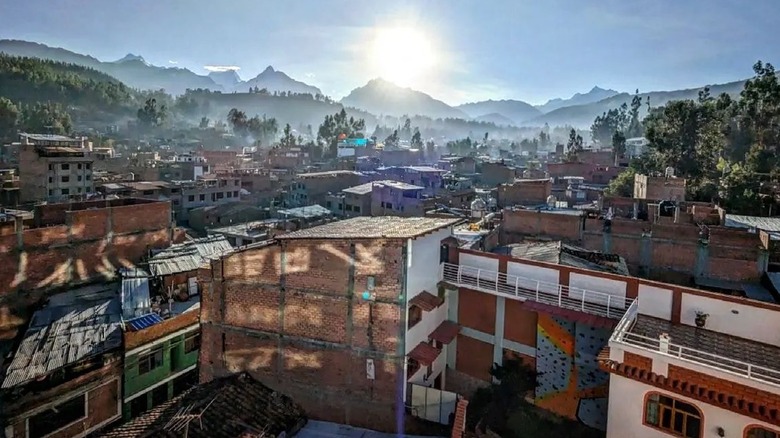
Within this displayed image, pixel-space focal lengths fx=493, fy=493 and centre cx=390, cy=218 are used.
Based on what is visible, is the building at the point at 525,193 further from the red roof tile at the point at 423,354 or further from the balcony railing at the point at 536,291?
the red roof tile at the point at 423,354

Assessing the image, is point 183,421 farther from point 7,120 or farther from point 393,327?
point 7,120

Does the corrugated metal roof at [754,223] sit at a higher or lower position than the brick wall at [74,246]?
higher

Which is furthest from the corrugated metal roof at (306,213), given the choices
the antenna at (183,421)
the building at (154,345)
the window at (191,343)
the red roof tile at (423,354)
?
the antenna at (183,421)

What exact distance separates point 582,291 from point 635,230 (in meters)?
11.9

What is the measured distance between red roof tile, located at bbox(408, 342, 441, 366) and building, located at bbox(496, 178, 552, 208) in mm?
23548

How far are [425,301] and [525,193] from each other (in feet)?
82.6

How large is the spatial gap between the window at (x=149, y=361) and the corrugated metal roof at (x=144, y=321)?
97cm

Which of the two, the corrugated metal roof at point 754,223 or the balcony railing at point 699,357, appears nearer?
the balcony railing at point 699,357

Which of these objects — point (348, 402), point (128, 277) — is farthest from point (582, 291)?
point (128, 277)

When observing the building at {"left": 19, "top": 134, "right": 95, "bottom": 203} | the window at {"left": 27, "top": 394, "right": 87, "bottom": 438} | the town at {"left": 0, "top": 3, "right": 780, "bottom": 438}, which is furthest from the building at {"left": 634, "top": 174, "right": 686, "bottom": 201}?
the building at {"left": 19, "top": 134, "right": 95, "bottom": 203}

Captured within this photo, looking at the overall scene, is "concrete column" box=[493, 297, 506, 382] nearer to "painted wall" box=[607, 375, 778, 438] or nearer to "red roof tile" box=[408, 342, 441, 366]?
"red roof tile" box=[408, 342, 441, 366]

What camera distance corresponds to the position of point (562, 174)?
59.8 metres

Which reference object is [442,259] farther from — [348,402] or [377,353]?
[348,402]

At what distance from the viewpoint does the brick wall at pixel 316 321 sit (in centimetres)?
1325
